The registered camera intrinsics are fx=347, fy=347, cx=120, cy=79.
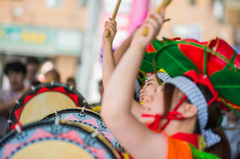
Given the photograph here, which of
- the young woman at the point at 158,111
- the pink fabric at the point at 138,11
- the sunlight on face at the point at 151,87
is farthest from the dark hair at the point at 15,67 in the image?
the pink fabric at the point at 138,11

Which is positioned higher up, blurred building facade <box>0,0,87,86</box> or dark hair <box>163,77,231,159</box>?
blurred building facade <box>0,0,87,86</box>

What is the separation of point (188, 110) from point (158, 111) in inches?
5.0

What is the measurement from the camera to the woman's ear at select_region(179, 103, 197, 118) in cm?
140

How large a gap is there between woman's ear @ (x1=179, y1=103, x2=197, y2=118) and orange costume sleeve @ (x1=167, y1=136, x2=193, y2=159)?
0.11 meters

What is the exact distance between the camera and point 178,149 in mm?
1330

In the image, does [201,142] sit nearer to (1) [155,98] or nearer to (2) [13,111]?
(1) [155,98]

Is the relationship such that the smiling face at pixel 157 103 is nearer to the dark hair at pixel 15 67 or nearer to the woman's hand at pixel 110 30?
the woman's hand at pixel 110 30

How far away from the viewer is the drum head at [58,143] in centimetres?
130

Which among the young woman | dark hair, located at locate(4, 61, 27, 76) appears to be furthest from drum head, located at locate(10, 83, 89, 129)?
dark hair, located at locate(4, 61, 27, 76)

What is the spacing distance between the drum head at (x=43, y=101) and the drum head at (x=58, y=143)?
1056 mm

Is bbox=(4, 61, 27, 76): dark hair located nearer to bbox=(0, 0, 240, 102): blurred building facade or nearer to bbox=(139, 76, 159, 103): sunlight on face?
bbox=(139, 76, 159, 103): sunlight on face

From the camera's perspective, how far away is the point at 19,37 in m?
12.6

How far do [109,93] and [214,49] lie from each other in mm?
556

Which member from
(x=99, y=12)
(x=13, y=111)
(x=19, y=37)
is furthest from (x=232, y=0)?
(x=13, y=111)
